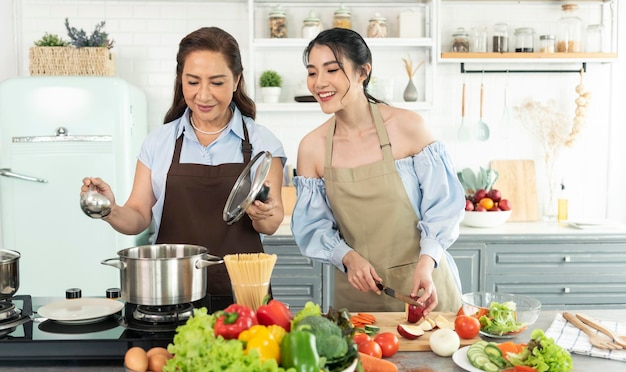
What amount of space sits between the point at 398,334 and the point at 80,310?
0.96 meters

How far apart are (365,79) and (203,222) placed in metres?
0.84

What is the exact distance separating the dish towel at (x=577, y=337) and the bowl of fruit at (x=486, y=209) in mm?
2240

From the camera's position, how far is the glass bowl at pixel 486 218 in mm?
4613

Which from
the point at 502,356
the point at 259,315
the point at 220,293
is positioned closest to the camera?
the point at 259,315

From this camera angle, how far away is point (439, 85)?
5.19 metres

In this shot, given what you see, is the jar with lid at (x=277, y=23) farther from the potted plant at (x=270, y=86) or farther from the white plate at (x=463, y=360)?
the white plate at (x=463, y=360)

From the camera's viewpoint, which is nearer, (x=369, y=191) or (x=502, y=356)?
(x=502, y=356)

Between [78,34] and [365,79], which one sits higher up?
[78,34]

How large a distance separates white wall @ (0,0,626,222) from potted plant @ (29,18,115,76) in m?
0.46

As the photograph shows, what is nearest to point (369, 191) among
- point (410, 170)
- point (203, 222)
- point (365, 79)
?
point (410, 170)

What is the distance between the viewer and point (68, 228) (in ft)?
14.4

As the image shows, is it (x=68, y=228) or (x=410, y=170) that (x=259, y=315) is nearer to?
(x=410, y=170)

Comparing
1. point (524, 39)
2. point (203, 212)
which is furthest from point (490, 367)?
point (524, 39)

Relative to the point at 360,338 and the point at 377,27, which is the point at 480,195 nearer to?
the point at 377,27
